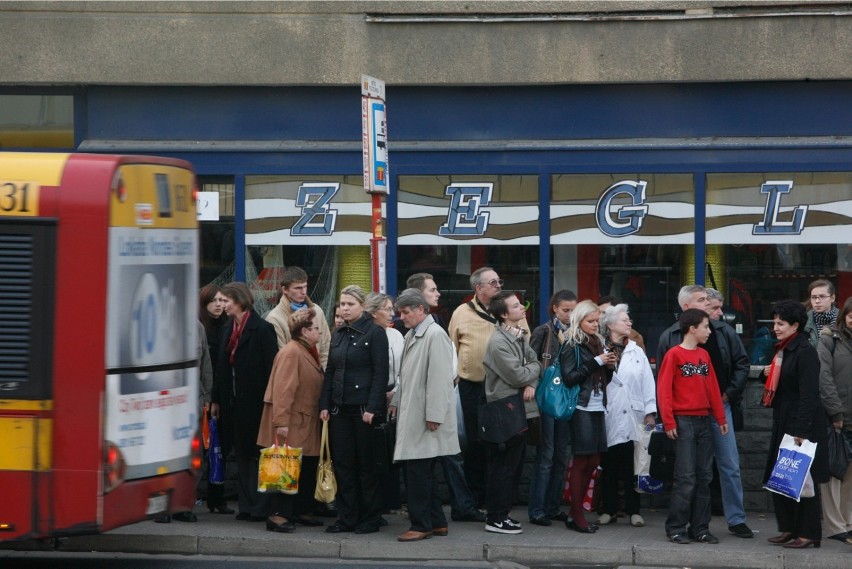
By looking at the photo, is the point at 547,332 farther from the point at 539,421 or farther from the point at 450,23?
the point at 450,23

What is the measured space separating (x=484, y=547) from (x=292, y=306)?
297 centimetres

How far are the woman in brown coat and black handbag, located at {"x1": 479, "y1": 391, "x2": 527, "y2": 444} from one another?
148cm

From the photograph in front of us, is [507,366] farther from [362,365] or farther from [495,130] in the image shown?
[495,130]

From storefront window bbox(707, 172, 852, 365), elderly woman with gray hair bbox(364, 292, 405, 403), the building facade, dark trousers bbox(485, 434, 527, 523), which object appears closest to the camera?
dark trousers bbox(485, 434, 527, 523)

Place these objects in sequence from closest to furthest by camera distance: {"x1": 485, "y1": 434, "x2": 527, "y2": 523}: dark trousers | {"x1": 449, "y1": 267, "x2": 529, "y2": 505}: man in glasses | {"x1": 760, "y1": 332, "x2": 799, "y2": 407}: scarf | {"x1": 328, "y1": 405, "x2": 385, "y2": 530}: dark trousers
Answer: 1. {"x1": 760, "y1": 332, "x2": 799, "y2": 407}: scarf
2. {"x1": 485, "y1": 434, "x2": 527, "y2": 523}: dark trousers
3. {"x1": 328, "y1": 405, "x2": 385, "y2": 530}: dark trousers
4. {"x1": 449, "y1": 267, "x2": 529, "y2": 505}: man in glasses

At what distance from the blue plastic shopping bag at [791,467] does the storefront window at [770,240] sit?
399 centimetres

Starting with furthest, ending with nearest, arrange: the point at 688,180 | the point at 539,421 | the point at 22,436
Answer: the point at 688,180 → the point at 539,421 → the point at 22,436

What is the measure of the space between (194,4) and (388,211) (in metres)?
3.16

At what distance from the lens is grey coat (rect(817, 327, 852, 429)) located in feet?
31.6

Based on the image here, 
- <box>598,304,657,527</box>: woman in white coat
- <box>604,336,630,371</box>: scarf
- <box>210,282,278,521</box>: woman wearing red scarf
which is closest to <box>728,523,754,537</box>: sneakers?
<box>598,304,657,527</box>: woman in white coat

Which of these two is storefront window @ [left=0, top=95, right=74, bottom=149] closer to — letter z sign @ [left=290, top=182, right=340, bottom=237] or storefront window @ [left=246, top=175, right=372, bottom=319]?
storefront window @ [left=246, top=175, right=372, bottom=319]

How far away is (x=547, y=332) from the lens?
1073cm

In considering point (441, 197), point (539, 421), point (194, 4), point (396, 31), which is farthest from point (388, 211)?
point (539, 421)

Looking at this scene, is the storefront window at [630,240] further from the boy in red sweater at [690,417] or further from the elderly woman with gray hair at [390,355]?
the boy in red sweater at [690,417]
